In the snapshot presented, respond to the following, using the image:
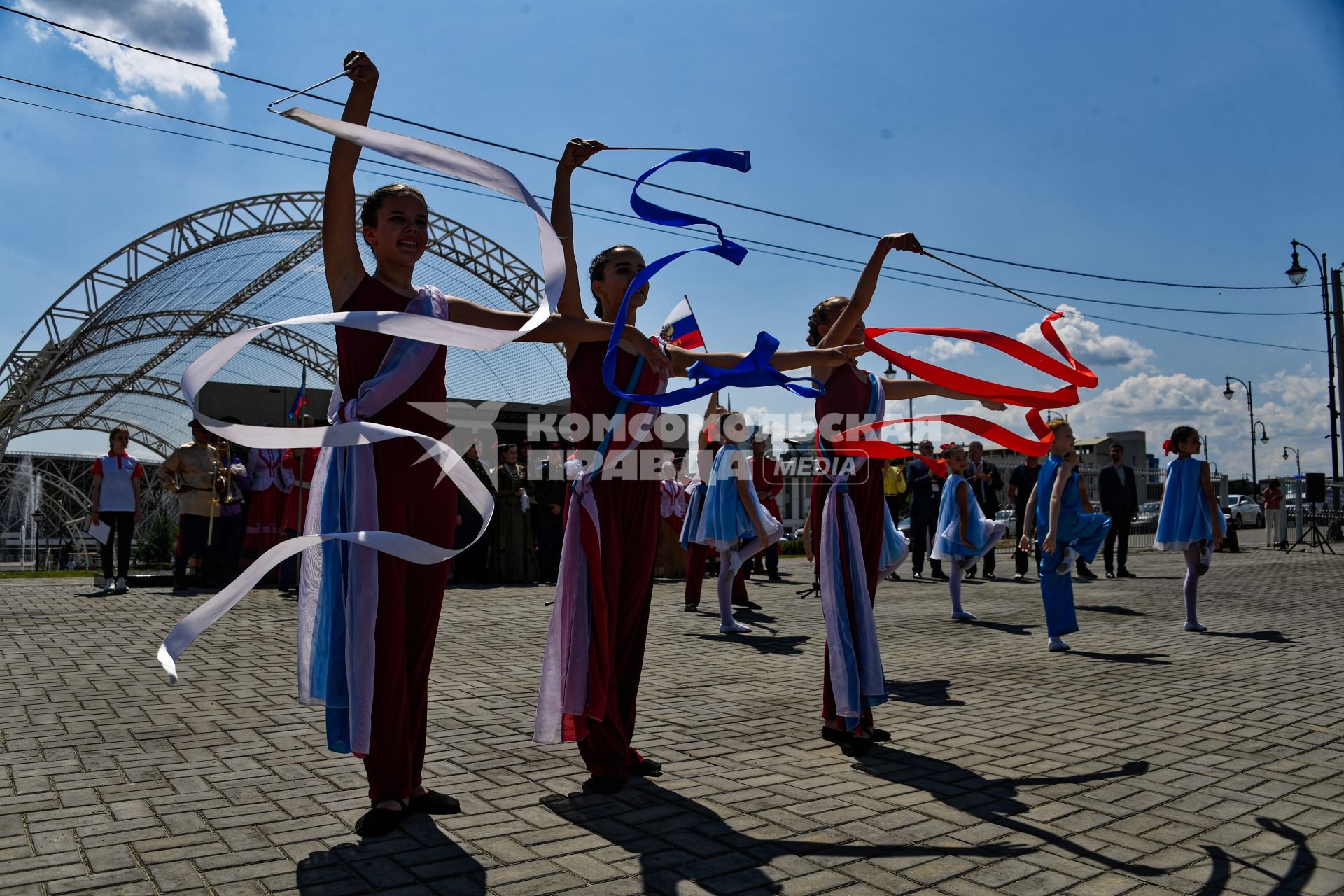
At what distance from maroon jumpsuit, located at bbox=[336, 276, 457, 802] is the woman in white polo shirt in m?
9.58

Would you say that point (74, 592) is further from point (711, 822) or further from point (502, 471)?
point (711, 822)

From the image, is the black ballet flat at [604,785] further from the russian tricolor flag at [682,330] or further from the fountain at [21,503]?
the fountain at [21,503]

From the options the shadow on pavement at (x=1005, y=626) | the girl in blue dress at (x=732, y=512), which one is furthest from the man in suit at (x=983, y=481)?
the girl in blue dress at (x=732, y=512)

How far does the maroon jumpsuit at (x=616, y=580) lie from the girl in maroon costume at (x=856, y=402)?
3.69ft

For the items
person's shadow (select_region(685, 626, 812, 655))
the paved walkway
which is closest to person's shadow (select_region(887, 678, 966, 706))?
the paved walkway

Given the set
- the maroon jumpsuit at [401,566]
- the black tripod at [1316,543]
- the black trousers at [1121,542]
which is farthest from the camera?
the black tripod at [1316,543]

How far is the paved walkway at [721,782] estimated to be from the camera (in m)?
2.94

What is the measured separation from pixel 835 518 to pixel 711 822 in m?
1.97

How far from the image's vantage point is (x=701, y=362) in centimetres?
430

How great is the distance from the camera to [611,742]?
3.93 metres

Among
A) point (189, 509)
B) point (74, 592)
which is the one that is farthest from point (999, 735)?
point (74, 592)

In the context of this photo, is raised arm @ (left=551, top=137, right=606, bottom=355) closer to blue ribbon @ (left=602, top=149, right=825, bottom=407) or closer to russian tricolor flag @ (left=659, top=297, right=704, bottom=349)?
blue ribbon @ (left=602, top=149, right=825, bottom=407)

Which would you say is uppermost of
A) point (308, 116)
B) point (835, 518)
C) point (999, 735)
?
point (308, 116)

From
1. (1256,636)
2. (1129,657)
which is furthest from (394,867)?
(1256,636)
